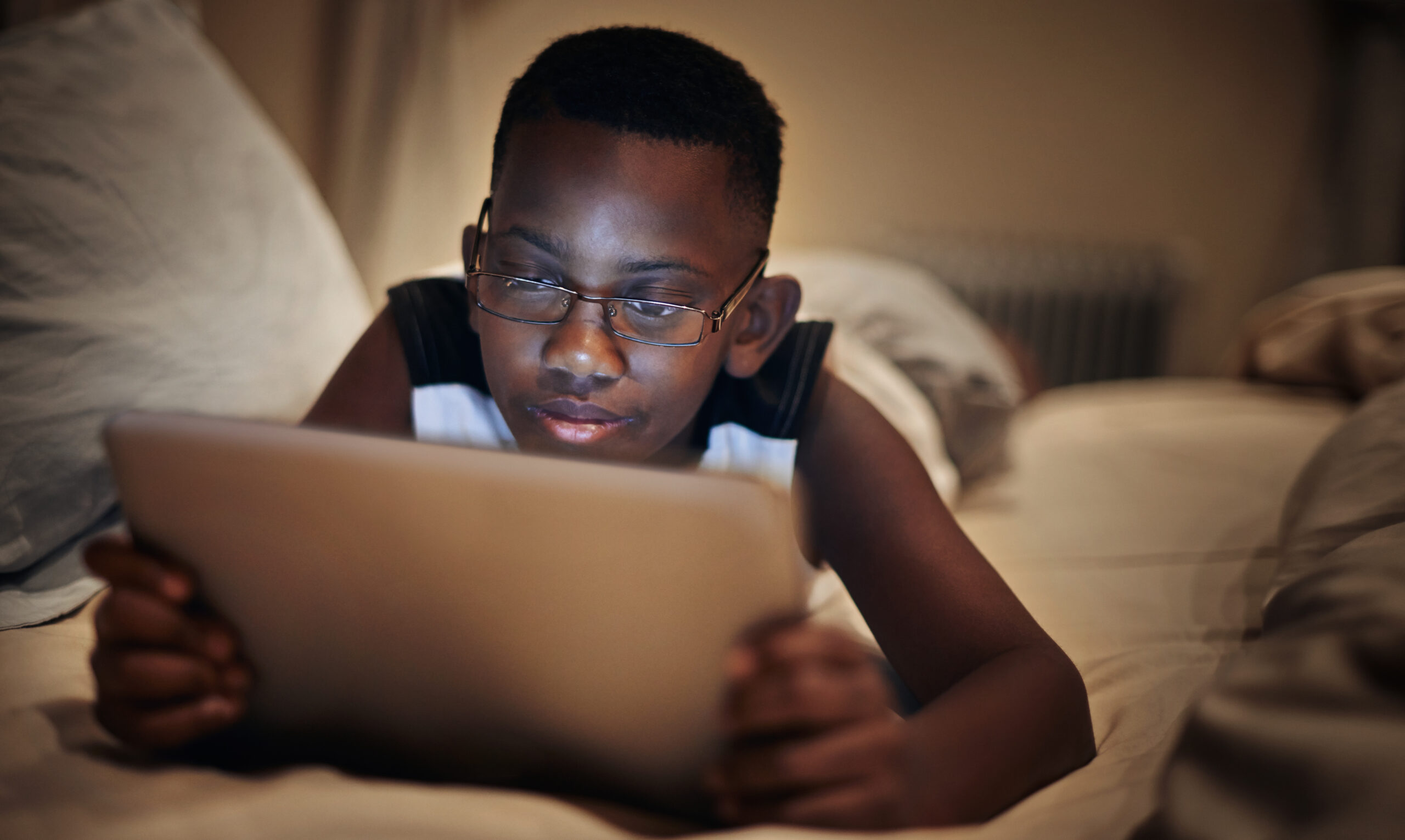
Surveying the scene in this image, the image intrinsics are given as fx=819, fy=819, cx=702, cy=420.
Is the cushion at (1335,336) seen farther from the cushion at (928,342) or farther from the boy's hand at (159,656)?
the boy's hand at (159,656)

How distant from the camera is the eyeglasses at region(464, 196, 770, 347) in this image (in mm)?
576

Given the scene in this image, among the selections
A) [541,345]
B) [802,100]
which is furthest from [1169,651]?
[802,100]

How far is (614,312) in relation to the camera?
575 mm

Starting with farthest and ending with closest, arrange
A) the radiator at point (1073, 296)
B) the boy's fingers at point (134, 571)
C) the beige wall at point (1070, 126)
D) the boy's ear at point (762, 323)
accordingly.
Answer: the radiator at point (1073, 296)
the beige wall at point (1070, 126)
the boy's ear at point (762, 323)
the boy's fingers at point (134, 571)

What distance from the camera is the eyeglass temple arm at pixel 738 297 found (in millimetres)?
618

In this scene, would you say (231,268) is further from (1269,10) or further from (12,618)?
(1269,10)

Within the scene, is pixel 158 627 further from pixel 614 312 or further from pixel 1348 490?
pixel 1348 490

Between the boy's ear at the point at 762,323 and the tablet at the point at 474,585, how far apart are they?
14.0 inches

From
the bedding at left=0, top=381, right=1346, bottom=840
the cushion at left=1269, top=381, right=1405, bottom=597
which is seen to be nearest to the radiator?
the bedding at left=0, top=381, right=1346, bottom=840

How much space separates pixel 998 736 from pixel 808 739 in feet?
0.44

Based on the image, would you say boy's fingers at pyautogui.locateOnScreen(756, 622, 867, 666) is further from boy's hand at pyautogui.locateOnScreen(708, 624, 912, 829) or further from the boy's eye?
the boy's eye

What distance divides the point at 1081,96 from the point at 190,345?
2.22 metres

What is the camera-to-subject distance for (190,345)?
2.44 ft

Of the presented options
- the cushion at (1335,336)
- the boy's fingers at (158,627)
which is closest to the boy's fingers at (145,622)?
the boy's fingers at (158,627)
